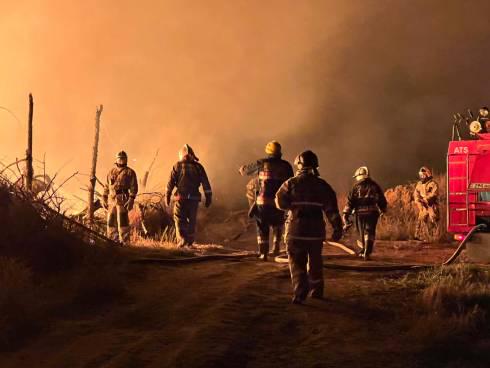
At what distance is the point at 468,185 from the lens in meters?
10.0

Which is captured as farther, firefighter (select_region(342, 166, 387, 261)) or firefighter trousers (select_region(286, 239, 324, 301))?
firefighter (select_region(342, 166, 387, 261))

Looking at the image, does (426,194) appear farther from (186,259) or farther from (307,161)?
(307,161)

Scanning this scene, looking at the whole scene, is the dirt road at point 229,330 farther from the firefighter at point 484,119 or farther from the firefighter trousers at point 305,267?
the firefighter at point 484,119

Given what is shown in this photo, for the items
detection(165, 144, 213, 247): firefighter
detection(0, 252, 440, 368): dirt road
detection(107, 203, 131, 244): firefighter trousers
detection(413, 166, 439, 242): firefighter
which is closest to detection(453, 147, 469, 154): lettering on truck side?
detection(0, 252, 440, 368): dirt road

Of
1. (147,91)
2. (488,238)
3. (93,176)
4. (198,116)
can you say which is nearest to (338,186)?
(198,116)

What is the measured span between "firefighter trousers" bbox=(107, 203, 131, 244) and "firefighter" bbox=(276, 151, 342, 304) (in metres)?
5.99

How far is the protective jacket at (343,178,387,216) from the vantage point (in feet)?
35.8

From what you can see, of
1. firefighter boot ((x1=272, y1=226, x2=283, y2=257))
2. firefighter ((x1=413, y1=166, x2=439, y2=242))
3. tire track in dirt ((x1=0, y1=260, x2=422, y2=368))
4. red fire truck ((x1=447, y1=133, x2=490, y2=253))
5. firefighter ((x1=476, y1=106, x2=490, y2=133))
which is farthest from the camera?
firefighter ((x1=413, y1=166, x2=439, y2=242))

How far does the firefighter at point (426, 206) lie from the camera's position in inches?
603

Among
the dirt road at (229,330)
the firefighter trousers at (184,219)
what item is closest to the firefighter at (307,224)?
the dirt road at (229,330)

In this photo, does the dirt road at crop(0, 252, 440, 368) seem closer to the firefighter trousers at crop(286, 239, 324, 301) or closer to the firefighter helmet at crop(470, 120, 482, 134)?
the firefighter trousers at crop(286, 239, 324, 301)

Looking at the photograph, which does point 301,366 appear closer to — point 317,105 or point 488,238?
point 488,238

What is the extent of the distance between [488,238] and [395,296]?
10.2 ft

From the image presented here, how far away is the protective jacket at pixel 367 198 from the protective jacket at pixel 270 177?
4.45ft
